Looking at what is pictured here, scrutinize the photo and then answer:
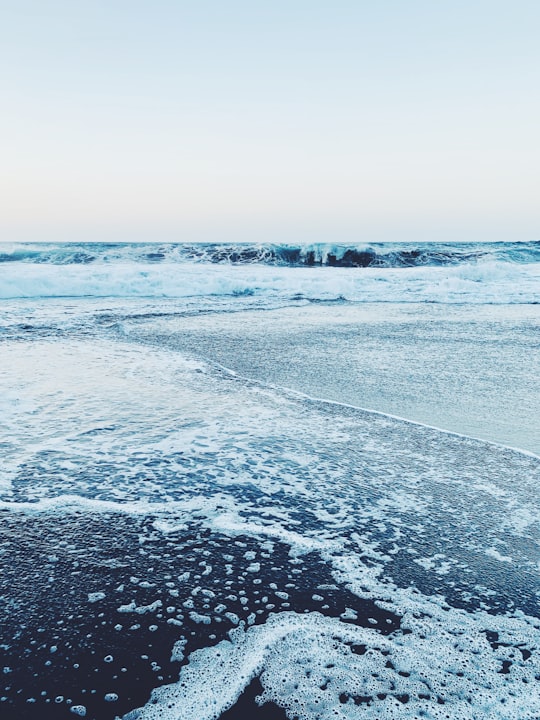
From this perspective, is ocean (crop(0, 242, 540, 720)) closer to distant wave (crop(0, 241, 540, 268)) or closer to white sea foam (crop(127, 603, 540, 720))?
white sea foam (crop(127, 603, 540, 720))

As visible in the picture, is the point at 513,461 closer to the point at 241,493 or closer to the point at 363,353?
the point at 241,493

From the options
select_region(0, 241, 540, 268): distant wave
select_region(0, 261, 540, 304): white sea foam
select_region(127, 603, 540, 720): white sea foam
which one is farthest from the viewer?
select_region(0, 241, 540, 268): distant wave

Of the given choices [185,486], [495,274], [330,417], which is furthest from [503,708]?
[495,274]

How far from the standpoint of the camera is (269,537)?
2.68 meters

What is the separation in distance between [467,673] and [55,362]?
19.7 ft

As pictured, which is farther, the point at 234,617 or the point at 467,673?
the point at 234,617

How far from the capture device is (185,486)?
3.28m

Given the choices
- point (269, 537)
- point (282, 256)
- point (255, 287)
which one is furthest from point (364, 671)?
point (282, 256)

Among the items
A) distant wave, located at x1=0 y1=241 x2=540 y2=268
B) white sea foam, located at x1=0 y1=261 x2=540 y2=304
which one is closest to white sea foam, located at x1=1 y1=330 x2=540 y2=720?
white sea foam, located at x1=0 y1=261 x2=540 y2=304

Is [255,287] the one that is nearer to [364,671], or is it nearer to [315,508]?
[315,508]

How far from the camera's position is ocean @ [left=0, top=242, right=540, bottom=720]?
1754 mm

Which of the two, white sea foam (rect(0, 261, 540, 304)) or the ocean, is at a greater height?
white sea foam (rect(0, 261, 540, 304))

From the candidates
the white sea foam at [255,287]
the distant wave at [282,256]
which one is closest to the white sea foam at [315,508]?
the white sea foam at [255,287]

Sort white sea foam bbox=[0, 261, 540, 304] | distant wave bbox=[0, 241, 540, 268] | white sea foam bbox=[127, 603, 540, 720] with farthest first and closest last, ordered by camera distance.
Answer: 1. distant wave bbox=[0, 241, 540, 268]
2. white sea foam bbox=[0, 261, 540, 304]
3. white sea foam bbox=[127, 603, 540, 720]
